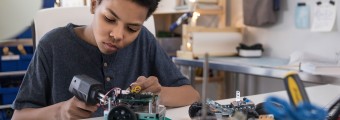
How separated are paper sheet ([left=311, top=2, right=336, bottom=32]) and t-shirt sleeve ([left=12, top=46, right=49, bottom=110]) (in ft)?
5.08

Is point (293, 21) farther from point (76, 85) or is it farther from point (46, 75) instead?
point (76, 85)

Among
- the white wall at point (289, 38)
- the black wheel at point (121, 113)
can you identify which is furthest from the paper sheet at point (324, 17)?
the black wheel at point (121, 113)

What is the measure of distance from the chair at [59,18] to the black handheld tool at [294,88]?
2.56ft

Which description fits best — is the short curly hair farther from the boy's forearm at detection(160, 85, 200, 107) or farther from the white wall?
the white wall

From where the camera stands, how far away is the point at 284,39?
2234 mm

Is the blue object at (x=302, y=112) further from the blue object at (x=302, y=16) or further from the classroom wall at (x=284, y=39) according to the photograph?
the blue object at (x=302, y=16)

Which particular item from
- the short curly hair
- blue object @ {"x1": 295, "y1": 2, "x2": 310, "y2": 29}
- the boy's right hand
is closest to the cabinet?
blue object @ {"x1": 295, "y1": 2, "x2": 310, "y2": 29}

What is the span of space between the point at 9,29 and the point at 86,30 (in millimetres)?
543

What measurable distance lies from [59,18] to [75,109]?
1.52 feet

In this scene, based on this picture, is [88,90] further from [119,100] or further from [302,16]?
[302,16]

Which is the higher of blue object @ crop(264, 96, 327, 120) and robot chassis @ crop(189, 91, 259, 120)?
blue object @ crop(264, 96, 327, 120)

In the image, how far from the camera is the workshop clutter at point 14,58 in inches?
92.1

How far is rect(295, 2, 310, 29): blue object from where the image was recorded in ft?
6.70

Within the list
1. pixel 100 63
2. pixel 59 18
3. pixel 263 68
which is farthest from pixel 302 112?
pixel 263 68
